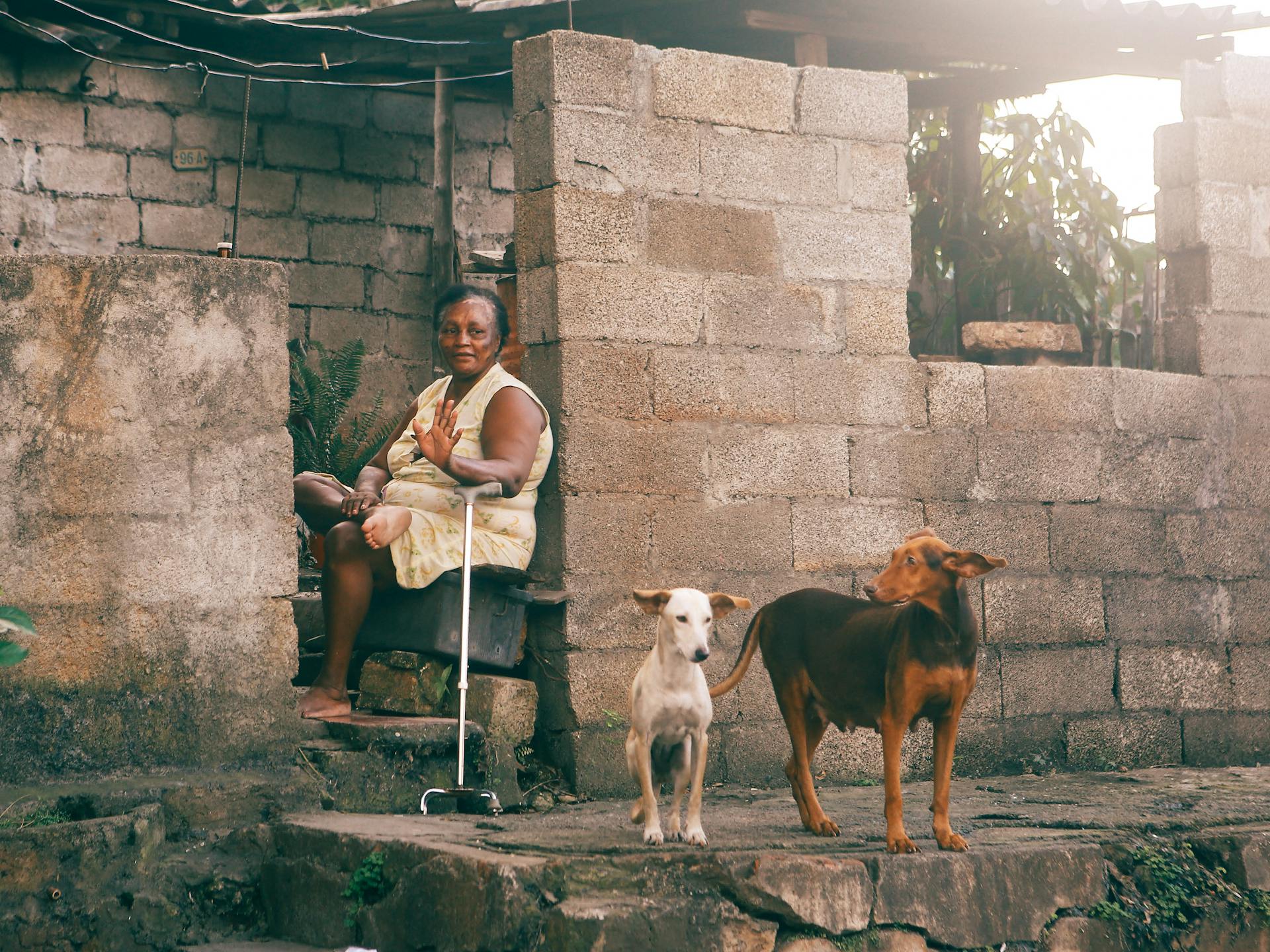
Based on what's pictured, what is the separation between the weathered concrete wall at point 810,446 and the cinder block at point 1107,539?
12 millimetres

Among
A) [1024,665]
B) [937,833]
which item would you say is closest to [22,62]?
[1024,665]

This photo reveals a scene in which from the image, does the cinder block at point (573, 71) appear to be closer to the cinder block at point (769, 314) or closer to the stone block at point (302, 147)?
the cinder block at point (769, 314)

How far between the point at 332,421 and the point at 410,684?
108 inches

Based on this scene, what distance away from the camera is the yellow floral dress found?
5188mm

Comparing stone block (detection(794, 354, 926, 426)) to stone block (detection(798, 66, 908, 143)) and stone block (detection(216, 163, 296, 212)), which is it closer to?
stone block (detection(798, 66, 908, 143))

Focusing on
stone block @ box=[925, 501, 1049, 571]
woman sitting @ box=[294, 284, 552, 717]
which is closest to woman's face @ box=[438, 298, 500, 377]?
woman sitting @ box=[294, 284, 552, 717]

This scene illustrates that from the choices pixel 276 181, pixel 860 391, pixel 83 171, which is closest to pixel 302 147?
pixel 276 181

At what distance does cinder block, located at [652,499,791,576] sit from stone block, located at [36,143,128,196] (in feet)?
14.6

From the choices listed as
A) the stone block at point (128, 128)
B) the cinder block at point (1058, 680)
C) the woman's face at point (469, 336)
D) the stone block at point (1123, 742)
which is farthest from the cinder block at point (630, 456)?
the stone block at point (128, 128)

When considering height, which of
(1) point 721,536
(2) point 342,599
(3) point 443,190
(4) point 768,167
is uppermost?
(3) point 443,190

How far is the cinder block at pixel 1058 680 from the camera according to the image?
6.15 m

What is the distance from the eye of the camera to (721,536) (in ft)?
Result: 18.7

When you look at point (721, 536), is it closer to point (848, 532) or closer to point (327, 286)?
point (848, 532)

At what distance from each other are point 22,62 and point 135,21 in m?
0.71
